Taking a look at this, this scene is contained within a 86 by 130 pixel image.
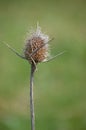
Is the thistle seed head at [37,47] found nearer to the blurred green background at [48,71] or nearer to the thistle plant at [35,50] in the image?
the thistle plant at [35,50]

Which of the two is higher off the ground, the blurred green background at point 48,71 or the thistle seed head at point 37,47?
the blurred green background at point 48,71

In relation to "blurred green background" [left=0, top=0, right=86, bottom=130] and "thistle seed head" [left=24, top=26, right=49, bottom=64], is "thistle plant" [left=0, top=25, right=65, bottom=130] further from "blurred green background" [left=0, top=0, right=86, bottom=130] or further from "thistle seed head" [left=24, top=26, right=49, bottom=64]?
"blurred green background" [left=0, top=0, right=86, bottom=130]

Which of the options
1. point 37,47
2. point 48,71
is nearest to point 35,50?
point 37,47

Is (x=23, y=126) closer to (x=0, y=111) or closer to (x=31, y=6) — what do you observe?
(x=0, y=111)

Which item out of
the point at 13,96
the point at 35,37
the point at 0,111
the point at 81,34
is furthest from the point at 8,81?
the point at 35,37

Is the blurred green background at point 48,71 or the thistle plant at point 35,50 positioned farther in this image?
the blurred green background at point 48,71

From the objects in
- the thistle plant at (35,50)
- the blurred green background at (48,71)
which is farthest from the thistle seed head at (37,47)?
the blurred green background at (48,71)
